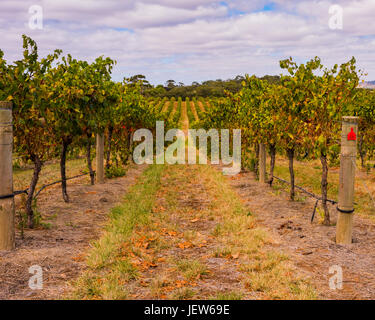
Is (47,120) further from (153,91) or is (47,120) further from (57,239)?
(153,91)

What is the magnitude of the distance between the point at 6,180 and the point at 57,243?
139 centimetres

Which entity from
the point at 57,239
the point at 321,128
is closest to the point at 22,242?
the point at 57,239

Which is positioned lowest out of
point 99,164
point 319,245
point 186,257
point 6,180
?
point 186,257

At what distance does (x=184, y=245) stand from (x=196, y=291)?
1875 mm

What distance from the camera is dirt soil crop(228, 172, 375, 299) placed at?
464cm

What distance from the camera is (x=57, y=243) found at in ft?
20.3

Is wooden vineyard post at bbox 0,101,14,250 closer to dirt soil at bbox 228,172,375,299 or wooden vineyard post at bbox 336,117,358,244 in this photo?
dirt soil at bbox 228,172,375,299

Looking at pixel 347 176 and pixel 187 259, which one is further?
pixel 347 176

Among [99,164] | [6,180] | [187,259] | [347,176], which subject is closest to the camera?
[6,180]

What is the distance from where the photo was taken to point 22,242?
600cm

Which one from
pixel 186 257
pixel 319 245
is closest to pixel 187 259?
pixel 186 257

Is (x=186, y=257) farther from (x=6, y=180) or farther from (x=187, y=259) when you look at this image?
(x=6, y=180)

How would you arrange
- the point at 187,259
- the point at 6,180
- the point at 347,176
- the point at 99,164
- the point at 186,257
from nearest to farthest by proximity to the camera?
the point at 6,180
the point at 187,259
the point at 186,257
the point at 347,176
the point at 99,164

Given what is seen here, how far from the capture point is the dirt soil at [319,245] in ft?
15.2
